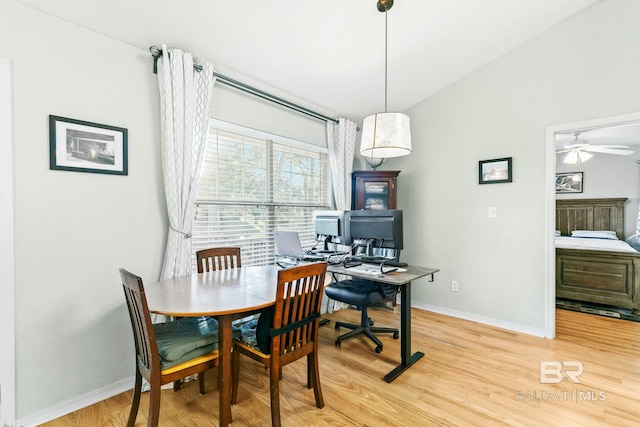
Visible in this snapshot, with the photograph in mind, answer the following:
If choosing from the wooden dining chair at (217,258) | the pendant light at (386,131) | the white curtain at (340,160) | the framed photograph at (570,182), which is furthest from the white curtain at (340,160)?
the framed photograph at (570,182)

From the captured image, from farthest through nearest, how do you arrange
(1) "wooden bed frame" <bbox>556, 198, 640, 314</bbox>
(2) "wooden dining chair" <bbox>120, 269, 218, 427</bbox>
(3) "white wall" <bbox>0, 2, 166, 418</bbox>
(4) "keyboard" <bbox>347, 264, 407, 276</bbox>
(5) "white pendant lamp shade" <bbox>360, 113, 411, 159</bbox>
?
1. (1) "wooden bed frame" <bbox>556, 198, 640, 314</bbox>
2. (4) "keyboard" <bbox>347, 264, 407, 276</bbox>
3. (5) "white pendant lamp shade" <bbox>360, 113, 411, 159</bbox>
4. (3) "white wall" <bbox>0, 2, 166, 418</bbox>
5. (2) "wooden dining chair" <bbox>120, 269, 218, 427</bbox>

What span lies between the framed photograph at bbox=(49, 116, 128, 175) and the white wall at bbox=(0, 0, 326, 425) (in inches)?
1.7

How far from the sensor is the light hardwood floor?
1.78m

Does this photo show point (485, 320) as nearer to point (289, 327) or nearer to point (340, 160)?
point (340, 160)

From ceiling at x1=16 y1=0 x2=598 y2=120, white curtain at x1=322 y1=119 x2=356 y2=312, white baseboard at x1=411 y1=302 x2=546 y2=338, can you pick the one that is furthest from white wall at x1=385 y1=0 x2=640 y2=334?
white curtain at x1=322 y1=119 x2=356 y2=312

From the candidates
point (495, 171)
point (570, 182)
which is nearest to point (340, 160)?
point (495, 171)

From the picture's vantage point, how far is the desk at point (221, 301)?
4.87 feet

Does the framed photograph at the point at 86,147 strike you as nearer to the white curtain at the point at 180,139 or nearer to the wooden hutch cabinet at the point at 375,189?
the white curtain at the point at 180,139

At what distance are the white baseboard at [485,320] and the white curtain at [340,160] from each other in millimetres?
1130

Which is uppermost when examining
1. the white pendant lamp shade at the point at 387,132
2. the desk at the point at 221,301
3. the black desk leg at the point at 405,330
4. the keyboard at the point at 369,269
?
the white pendant lamp shade at the point at 387,132

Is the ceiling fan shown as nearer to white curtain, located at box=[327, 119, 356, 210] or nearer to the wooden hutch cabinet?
the wooden hutch cabinet

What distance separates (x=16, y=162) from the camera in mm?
1703

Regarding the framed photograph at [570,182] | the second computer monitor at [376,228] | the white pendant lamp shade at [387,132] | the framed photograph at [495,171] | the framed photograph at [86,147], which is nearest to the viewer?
the framed photograph at [86,147]

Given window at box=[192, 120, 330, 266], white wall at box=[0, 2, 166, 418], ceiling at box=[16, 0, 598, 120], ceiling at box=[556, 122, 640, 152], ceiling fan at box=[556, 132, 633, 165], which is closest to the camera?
white wall at box=[0, 2, 166, 418]
